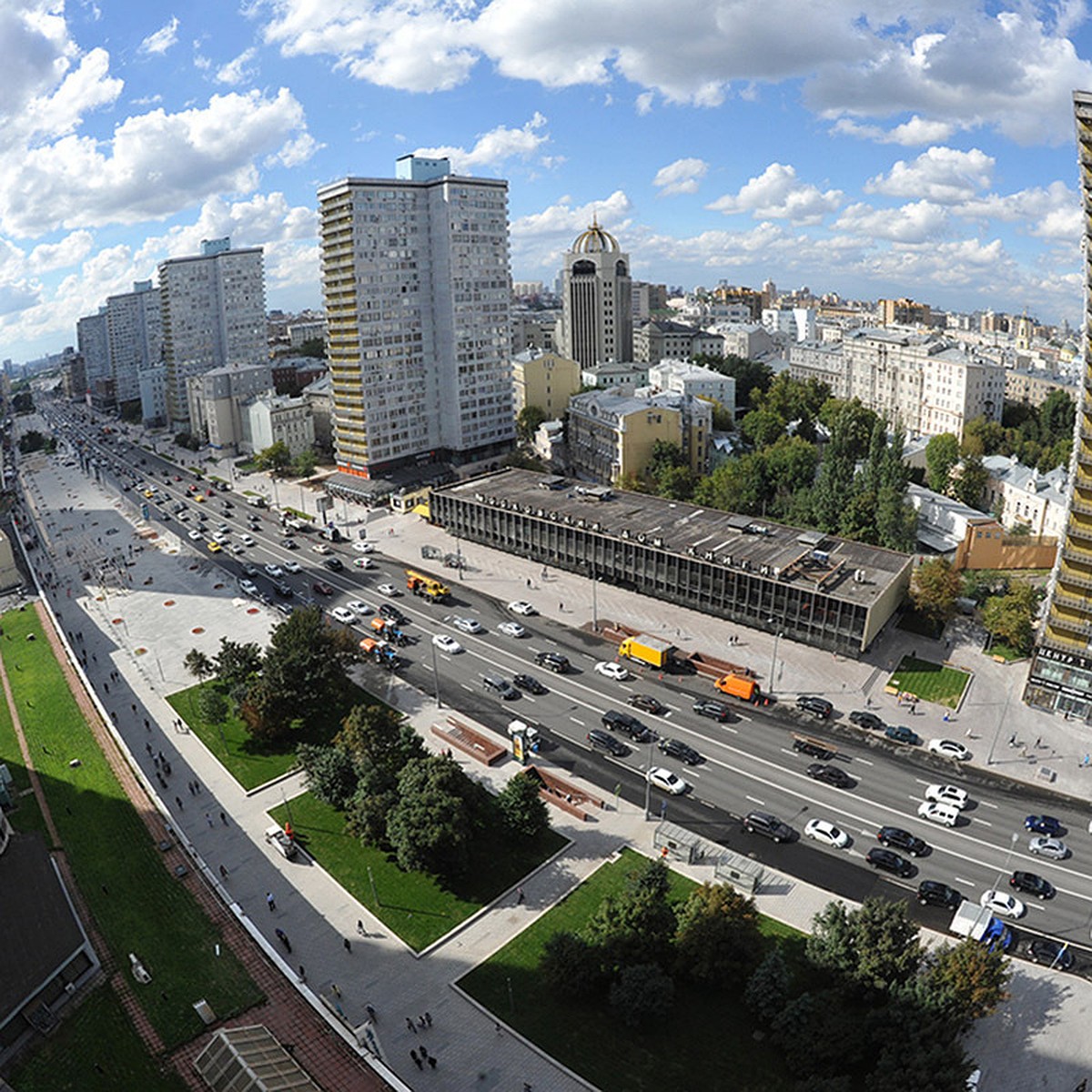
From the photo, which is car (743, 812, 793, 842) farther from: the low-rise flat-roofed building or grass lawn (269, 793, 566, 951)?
the low-rise flat-roofed building

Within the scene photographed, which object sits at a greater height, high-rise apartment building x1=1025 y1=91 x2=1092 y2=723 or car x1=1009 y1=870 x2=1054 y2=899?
high-rise apartment building x1=1025 y1=91 x2=1092 y2=723

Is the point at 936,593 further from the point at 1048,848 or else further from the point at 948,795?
the point at 1048,848

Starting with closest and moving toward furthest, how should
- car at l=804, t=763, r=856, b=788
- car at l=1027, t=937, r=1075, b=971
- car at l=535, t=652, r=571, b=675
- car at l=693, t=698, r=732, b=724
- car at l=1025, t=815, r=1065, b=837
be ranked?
1. car at l=1027, t=937, r=1075, b=971
2. car at l=1025, t=815, r=1065, b=837
3. car at l=804, t=763, r=856, b=788
4. car at l=693, t=698, r=732, b=724
5. car at l=535, t=652, r=571, b=675

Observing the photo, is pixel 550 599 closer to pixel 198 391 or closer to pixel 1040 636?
pixel 1040 636

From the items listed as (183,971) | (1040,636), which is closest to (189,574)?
(183,971)

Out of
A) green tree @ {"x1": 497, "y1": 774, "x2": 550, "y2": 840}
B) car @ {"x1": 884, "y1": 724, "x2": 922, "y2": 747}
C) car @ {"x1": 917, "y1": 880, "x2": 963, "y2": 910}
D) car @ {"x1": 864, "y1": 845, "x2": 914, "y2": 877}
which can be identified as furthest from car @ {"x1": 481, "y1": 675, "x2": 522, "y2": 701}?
car @ {"x1": 917, "y1": 880, "x2": 963, "y2": 910}

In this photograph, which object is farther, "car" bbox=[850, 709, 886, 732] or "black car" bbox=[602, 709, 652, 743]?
"car" bbox=[850, 709, 886, 732]
